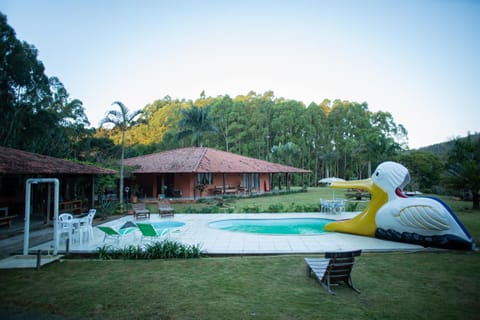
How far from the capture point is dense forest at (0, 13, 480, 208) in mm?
22875

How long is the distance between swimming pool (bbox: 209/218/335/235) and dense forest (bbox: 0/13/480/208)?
767 centimetres

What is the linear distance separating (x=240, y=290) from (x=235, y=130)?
3329cm

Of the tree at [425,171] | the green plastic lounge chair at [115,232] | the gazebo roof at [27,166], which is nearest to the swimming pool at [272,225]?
the green plastic lounge chair at [115,232]

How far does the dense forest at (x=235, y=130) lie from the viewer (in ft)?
75.0

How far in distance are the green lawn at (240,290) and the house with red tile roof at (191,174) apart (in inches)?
551

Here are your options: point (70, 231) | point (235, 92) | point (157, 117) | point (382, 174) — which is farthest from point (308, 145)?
point (70, 231)

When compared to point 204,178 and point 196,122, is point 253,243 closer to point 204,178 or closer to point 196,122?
point 204,178

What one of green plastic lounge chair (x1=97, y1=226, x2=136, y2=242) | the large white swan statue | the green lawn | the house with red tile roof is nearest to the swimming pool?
the large white swan statue

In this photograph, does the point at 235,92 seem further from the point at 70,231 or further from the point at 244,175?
the point at 70,231

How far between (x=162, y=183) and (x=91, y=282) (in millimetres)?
16847

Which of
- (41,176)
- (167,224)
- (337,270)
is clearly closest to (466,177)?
(337,270)

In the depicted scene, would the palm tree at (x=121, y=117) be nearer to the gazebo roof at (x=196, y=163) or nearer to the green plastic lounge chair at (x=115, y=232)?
the gazebo roof at (x=196, y=163)

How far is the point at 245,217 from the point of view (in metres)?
12.7

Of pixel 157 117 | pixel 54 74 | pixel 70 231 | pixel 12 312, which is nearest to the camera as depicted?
pixel 12 312
